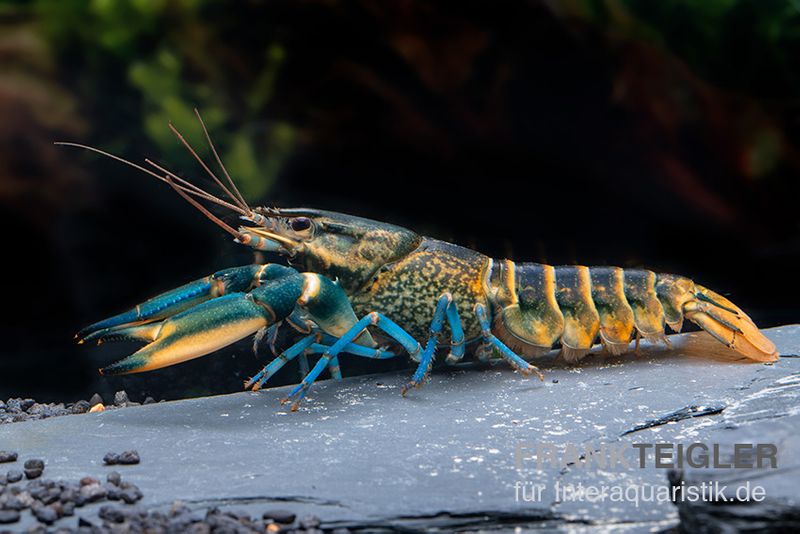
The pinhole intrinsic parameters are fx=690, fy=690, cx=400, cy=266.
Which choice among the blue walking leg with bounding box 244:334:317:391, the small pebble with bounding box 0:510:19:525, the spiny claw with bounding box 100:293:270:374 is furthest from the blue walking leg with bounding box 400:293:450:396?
the small pebble with bounding box 0:510:19:525

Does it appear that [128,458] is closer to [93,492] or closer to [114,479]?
[114,479]

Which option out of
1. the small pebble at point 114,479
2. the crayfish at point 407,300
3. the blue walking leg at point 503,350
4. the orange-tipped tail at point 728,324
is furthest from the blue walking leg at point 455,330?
the small pebble at point 114,479

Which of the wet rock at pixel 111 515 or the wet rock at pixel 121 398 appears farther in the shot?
the wet rock at pixel 121 398

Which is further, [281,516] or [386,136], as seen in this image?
[386,136]

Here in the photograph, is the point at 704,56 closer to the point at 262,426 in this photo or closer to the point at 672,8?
the point at 672,8

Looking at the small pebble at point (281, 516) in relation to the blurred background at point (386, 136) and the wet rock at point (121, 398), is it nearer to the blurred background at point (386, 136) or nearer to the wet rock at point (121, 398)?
the blurred background at point (386, 136)

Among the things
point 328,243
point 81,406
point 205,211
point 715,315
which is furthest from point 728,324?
point 81,406

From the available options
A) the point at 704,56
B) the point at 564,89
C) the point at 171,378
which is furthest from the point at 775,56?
the point at 171,378
